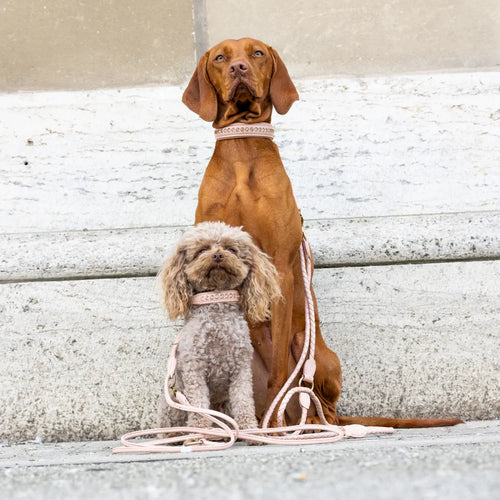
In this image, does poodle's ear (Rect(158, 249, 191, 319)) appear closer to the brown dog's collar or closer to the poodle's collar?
the poodle's collar

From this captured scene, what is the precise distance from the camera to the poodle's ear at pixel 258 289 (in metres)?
1.78

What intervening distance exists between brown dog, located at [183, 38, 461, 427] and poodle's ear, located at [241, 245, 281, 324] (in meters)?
0.10

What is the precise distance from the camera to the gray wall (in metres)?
2.78

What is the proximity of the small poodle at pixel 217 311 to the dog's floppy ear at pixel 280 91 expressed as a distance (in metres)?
0.41

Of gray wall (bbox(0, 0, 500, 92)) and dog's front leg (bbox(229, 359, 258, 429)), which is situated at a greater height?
gray wall (bbox(0, 0, 500, 92))

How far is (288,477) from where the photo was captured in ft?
3.27

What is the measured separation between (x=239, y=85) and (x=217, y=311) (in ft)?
2.08

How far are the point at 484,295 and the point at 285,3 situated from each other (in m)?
1.40

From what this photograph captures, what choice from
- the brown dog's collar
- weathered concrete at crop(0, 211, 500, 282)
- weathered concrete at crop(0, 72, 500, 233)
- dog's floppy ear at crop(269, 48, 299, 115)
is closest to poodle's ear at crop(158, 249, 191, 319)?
the brown dog's collar

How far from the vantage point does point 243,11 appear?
277 centimetres

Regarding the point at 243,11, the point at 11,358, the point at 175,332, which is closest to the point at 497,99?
the point at 243,11

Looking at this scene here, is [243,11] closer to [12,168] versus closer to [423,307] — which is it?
[12,168]

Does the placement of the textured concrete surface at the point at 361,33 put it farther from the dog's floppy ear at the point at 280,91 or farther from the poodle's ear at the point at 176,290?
A: the poodle's ear at the point at 176,290

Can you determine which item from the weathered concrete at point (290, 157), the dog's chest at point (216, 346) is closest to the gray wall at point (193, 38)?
the weathered concrete at point (290, 157)
